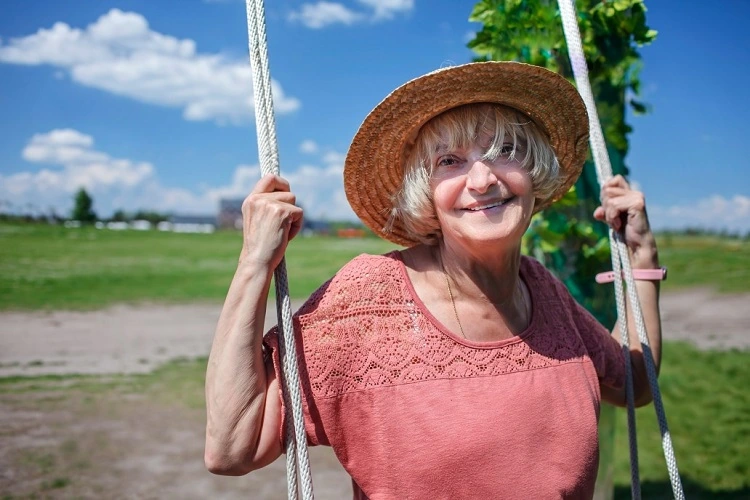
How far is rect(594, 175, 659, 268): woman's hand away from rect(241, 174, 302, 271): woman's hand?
1.15 meters

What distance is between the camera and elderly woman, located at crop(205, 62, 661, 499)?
145 centimetres

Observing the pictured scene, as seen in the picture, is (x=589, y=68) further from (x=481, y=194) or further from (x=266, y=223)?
(x=266, y=223)

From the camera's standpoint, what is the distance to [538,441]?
1.59m

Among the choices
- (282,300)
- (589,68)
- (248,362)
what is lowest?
(248,362)

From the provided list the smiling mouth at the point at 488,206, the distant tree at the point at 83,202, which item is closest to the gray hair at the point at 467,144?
the smiling mouth at the point at 488,206

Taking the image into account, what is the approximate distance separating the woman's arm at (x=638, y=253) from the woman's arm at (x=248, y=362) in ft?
3.82

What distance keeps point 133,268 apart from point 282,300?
1588cm

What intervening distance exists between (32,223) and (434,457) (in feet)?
48.7

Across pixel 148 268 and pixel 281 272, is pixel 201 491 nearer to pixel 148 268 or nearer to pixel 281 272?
pixel 281 272

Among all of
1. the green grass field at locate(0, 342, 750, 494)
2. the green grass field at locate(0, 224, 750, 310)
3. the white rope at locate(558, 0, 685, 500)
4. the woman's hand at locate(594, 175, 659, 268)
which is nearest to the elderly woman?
the white rope at locate(558, 0, 685, 500)

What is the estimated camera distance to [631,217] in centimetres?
208

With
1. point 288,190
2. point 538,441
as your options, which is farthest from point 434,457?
point 288,190

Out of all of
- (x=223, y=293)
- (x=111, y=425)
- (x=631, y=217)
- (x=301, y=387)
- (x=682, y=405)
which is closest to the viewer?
(x=301, y=387)

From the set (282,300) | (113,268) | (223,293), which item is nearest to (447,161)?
(282,300)
